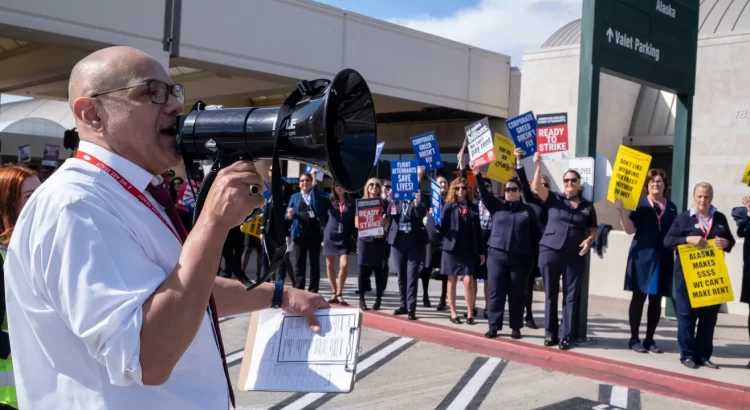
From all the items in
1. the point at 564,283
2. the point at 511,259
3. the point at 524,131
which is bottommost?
the point at 564,283

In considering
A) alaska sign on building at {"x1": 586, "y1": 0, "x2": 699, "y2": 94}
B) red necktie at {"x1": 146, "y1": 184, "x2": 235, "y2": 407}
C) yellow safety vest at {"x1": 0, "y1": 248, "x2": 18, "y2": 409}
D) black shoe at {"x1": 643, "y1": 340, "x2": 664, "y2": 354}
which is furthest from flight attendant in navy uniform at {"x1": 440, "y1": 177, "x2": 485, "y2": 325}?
red necktie at {"x1": 146, "y1": 184, "x2": 235, "y2": 407}

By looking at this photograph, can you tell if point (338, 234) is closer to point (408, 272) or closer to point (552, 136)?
point (408, 272)

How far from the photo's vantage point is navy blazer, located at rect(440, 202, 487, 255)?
867cm

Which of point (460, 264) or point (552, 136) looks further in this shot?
point (460, 264)

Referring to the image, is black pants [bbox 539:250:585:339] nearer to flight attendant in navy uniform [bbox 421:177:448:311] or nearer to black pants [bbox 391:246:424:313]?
black pants [bbox 391:246:424:313]

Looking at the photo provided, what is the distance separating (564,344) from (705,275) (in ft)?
5.27

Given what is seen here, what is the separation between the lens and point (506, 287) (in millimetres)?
7816

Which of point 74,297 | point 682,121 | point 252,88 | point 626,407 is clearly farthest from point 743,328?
point 252,88

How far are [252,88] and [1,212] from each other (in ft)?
46.1

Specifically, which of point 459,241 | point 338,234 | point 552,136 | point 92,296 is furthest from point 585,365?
point 92,296

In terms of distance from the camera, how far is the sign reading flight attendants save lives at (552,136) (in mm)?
7953

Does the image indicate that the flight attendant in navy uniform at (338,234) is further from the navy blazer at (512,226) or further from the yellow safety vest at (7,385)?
the yellow safety vest at (7,385)

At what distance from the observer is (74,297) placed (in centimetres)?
132

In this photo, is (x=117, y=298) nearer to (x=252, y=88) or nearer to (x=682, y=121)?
(x=682, y=121)
